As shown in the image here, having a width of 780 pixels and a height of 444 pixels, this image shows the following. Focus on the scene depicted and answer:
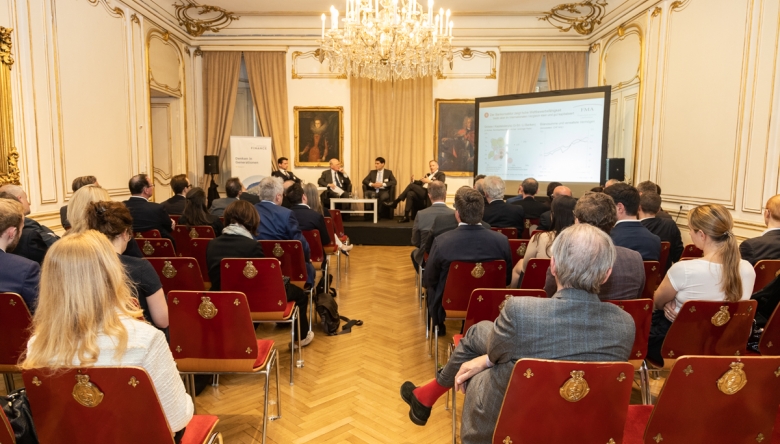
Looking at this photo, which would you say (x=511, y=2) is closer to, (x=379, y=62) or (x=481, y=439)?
(x=379, y=62)

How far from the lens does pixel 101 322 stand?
138 centimetres

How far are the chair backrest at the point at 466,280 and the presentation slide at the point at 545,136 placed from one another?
498 centimetres

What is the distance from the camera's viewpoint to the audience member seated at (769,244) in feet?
10.0

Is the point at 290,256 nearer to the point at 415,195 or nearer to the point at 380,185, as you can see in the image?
the point at 415,195

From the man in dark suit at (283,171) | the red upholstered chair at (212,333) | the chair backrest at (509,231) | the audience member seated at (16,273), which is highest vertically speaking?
the man in dark suit at (283,171)

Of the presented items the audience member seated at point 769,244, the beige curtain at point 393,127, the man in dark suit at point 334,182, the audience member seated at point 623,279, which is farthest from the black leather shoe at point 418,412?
the beige curtain at point 393,127

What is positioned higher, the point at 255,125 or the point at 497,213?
the point at 255,125

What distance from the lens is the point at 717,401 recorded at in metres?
1.49

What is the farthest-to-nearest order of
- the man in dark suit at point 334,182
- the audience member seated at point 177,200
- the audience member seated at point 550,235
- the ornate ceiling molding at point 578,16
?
the man in dark suit at point 334,182 < the ornate ceiling molding at point 578,16 < the audience member seated at point 177,200 < the audience member seated at point 550,235

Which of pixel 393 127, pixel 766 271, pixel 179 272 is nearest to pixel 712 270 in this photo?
pixel 766 271

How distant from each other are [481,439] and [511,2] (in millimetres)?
8535

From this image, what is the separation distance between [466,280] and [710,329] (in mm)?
1311

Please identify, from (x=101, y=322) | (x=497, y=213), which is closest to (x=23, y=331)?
(x=101, y=322)

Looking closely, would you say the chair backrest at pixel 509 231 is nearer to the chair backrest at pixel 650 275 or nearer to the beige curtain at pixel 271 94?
the chair backrest at pixel 650 275
